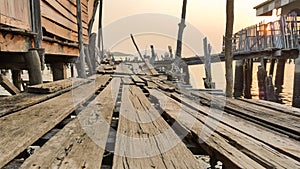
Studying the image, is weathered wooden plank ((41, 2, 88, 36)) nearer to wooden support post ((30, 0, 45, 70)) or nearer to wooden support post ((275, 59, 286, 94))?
wooden support post ((30, 0, 45, 70))

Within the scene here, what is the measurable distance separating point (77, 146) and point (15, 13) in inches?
144

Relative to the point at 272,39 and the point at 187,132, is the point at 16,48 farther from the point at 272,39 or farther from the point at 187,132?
the point at 272,39

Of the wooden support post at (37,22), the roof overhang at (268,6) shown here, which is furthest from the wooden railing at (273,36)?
the wooden support post at (37,22)

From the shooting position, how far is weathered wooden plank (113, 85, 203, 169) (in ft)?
5.11

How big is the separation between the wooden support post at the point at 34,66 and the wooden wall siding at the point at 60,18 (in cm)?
157

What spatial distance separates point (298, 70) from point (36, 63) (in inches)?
451

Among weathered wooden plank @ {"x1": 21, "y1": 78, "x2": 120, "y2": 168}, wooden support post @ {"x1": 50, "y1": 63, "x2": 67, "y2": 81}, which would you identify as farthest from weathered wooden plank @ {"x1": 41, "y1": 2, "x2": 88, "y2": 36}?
weathered wooden plank @ {"x1": 21, "y1": 78, "x2": 120, "y2": 168}

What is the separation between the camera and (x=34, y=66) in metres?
4.64

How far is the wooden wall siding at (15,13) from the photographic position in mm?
4215

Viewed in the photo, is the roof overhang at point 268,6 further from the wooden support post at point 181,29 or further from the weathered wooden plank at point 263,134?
the weathered wooden plank at point 263,134

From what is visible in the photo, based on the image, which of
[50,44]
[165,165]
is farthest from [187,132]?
[50,44]

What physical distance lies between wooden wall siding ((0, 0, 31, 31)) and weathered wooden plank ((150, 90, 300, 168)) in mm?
2828

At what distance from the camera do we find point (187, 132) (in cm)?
213

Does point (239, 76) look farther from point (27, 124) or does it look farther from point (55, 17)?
point (27, 124)
